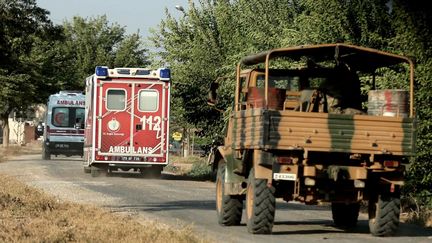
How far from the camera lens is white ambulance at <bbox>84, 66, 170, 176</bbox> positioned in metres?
28.9

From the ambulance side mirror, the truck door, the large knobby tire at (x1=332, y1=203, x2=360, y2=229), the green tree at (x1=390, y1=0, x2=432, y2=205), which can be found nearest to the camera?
the large knobby tire at (x1=332, y1=203, x2=360, y2=229)

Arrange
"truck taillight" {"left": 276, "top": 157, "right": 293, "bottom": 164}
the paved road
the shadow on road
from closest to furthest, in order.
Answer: "truck taillight" {"left": 276, "top": 157, "right": 293, "bottom": 164}, the paved road, the shadow on road

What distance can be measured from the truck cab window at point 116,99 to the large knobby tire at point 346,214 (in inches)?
522

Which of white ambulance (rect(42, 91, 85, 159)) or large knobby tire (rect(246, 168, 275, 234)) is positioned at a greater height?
white ambulance (rect(42, 91, 85, 159))

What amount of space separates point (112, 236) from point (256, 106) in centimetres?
358

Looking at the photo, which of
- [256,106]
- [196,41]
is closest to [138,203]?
[256,106]

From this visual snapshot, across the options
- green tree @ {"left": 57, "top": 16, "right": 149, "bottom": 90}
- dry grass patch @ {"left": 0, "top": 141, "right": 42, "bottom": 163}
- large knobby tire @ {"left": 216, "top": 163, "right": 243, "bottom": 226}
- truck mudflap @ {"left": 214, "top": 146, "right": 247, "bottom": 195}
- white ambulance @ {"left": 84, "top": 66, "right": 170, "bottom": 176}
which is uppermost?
green tree @ {"left": 57, "top": 16, "right": 149, "bottom": 90}

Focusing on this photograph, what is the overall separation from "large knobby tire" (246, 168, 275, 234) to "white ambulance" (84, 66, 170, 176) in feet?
48.8

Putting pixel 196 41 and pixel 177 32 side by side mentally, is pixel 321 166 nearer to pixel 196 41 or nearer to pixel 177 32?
pixel 196 41

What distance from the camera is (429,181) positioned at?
1884 cm

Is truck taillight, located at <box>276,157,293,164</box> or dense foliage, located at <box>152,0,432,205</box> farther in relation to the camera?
dense foliage, located at <box>152,0,432,205</box>

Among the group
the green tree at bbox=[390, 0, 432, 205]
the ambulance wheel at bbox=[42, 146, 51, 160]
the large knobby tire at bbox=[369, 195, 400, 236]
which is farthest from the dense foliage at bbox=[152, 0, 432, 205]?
the ambulance wheel at bbox=[42, 146, 51, 160]

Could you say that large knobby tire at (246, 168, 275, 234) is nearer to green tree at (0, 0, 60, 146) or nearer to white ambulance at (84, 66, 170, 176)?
green tree at (0, 0, 60, 146)

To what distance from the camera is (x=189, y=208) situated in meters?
19.3
